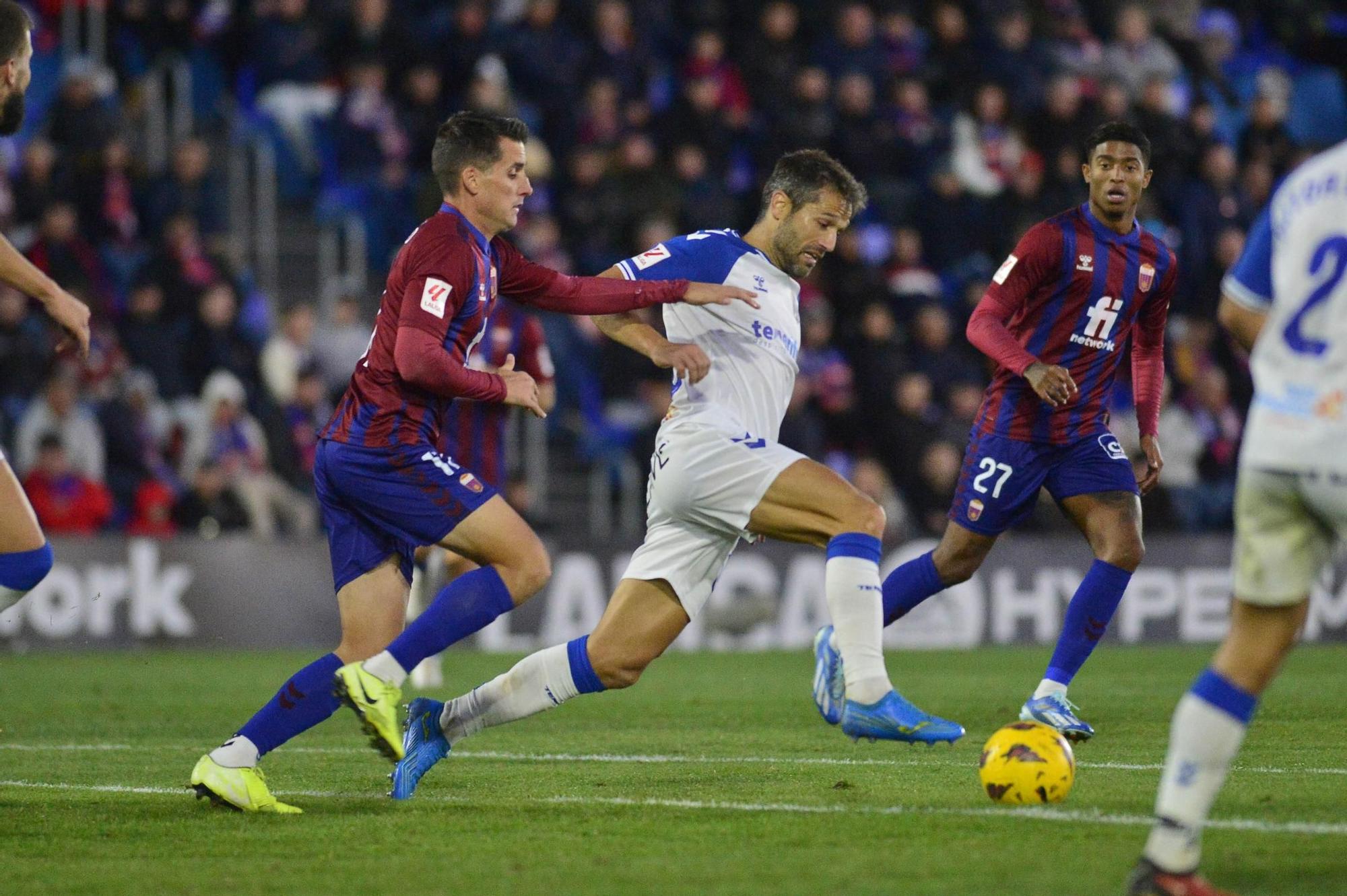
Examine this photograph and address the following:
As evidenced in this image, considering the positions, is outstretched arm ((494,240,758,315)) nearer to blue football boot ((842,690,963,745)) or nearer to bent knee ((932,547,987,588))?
blue football boot ((842,690,963,745))

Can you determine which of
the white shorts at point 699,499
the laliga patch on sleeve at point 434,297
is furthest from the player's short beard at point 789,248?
the laliga patch on sleeve at point 434,297

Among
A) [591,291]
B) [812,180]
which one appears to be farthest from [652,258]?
[812,180]

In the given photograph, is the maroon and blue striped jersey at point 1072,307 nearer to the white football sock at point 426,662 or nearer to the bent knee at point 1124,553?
the bent knee at point 1124,553

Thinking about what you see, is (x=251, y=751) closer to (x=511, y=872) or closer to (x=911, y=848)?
(x=511, y=872)

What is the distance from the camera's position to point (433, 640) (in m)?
6.45

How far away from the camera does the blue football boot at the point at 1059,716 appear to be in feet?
26.4

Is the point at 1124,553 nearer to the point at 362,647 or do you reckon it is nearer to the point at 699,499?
the point at 699,499

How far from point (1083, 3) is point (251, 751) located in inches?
704

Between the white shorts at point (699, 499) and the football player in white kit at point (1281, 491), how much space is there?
2.32 m

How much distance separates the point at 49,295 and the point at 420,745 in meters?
2.13

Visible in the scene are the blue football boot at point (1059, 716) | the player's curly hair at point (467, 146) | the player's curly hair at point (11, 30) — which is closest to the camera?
the player's curly hair at point (11, 30)

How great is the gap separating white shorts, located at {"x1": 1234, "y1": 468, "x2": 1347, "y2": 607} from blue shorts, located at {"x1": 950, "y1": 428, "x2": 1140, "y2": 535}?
3.85 m

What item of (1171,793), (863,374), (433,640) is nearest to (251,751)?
(433,640)

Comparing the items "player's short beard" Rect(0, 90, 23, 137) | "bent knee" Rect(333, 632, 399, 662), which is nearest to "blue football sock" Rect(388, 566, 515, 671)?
"bent knee" Rect(333, 632, 399, 662)
